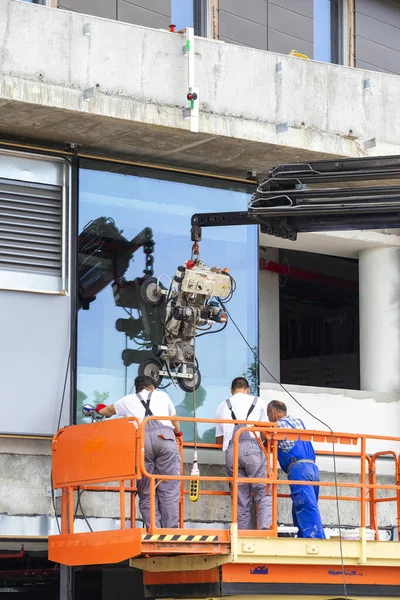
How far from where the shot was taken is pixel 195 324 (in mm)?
14391

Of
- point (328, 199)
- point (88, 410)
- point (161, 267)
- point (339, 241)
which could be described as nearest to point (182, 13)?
point (161, 267)

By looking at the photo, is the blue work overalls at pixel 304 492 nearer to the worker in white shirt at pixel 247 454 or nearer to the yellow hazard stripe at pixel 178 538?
the worker in white shirt at pixel 247 454

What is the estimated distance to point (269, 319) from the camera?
64.0 feet

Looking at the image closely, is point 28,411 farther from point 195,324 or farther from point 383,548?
point 383,548

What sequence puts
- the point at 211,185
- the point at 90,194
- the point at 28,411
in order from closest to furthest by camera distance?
the point at 28,411, the point at 90,194, the point at 211,185

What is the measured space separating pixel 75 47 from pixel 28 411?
420 cm

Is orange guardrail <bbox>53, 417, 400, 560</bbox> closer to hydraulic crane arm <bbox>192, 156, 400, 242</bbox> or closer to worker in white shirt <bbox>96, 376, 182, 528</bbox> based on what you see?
worker in white shirt <bbox>96, 376, 182, 528</bbox>

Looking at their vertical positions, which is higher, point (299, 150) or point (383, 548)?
point (299, 150)

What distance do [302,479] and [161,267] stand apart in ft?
12.3

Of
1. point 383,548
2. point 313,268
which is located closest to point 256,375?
point 383,548

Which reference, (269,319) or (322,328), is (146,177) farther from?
(322,328)

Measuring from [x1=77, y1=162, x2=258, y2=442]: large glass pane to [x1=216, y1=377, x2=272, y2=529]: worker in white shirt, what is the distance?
1.28m

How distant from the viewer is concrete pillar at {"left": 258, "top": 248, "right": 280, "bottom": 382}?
19.4m

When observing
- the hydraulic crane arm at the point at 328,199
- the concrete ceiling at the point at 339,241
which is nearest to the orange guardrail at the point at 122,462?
the hydraulic crane arm at the point at 328,199
